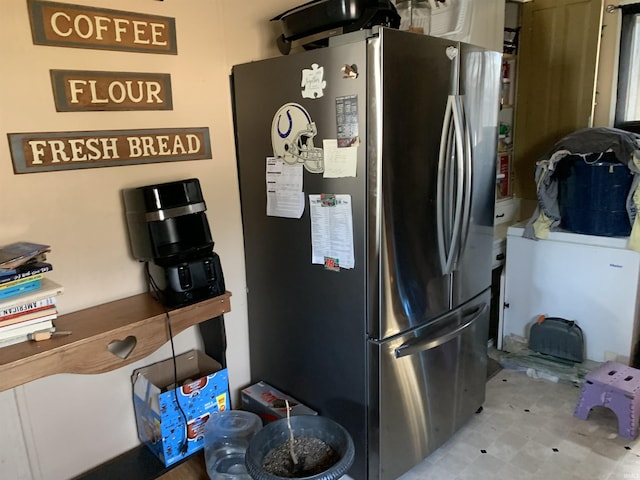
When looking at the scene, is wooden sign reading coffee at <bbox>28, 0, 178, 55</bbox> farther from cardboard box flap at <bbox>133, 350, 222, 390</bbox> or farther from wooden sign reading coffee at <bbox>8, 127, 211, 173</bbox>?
cardboard box flap at <bbox>133, 350, 222, 390</bbox>

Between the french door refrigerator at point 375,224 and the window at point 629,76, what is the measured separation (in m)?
1.50

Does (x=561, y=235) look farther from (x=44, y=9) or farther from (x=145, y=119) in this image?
(x=44, y=9)

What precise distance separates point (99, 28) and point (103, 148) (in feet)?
1.38

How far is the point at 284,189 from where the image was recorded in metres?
1.97

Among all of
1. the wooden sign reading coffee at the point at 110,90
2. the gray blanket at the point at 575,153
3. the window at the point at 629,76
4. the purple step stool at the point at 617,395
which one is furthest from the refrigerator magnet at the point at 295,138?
the window at the point at 629,76

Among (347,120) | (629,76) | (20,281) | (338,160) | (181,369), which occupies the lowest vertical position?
(181,369)

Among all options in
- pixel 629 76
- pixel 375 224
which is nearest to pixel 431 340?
pixel 375 224

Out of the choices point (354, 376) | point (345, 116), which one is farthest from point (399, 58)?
point (354, 376)

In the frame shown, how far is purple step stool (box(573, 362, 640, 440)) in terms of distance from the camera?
2.22 m

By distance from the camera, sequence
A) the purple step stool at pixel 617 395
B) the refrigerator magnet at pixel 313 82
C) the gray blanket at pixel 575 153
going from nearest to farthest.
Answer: the refrigerator magnet at pixel 313 82
the purple step stool at pixel 617 395
the gray blanket at pixel 575 153

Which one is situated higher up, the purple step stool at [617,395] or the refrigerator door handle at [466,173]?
the refrigerator door handle at [466,173]

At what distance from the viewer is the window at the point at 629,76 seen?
2.98 meters

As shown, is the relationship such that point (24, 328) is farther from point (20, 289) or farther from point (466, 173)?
point (466, 173)

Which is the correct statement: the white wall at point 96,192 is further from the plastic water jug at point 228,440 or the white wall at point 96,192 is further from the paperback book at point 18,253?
the plastic water jug at point 228,440
